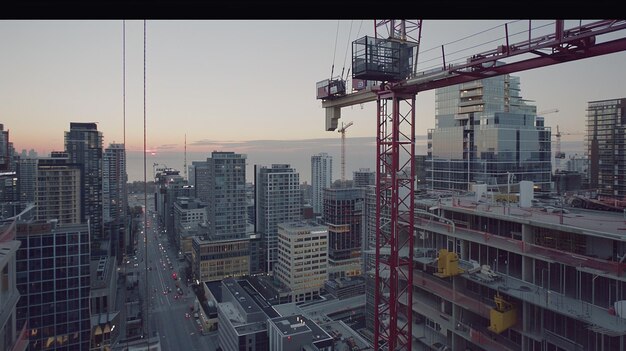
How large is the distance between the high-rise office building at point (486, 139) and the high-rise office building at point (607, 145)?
1333 millimetres

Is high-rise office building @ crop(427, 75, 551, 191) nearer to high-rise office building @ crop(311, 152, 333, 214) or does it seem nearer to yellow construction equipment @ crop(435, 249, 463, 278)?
yellow construction equipment @ crop(435, 249, 463, 278)

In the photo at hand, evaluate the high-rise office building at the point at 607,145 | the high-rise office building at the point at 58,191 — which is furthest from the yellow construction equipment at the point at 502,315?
the high-rise office building at the point at 58,191

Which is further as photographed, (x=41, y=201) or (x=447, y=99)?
(x=41, y=201)

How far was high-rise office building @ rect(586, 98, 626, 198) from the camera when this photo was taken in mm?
12328

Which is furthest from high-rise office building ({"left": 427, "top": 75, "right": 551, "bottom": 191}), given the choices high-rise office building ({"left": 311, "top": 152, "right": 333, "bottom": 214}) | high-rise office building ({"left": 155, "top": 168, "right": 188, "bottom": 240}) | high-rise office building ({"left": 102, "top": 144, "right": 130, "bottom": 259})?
high-rise office building ({"left": 155, "top": 168, "right": 188, "bottom": 240})

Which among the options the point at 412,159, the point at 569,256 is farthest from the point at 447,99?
the point at 569,256

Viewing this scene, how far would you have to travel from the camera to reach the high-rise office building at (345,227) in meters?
27.5

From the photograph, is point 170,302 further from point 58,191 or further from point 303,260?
point 58,191

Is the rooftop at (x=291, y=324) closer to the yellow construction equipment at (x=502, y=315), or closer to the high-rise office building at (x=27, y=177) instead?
the yellow construction equipment at (x=502, y=315)

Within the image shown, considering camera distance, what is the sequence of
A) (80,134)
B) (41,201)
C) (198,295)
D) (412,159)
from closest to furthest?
(412,159) < (41,201) < (198,295) < (80,134)

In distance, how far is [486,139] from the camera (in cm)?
1402

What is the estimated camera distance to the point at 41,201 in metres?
19.6
